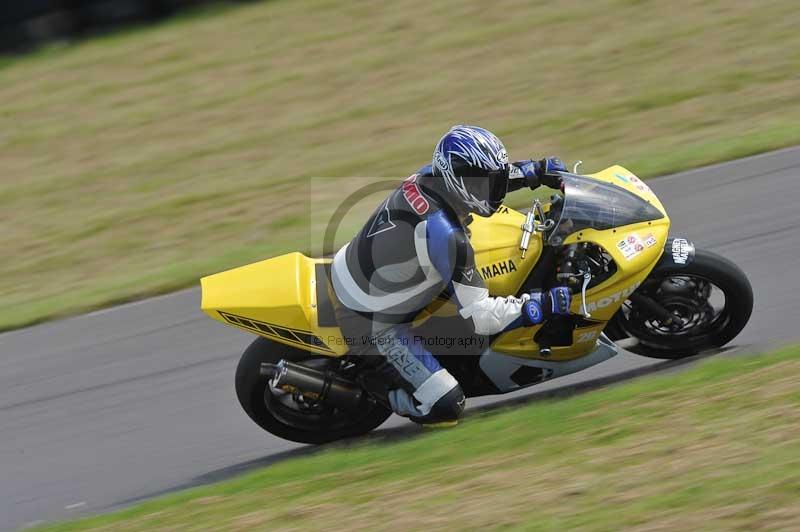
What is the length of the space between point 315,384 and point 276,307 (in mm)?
484

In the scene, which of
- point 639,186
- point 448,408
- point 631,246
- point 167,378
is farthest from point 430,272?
point 167,378

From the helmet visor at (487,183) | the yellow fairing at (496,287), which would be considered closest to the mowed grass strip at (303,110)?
the yellow fairing at (496,287)

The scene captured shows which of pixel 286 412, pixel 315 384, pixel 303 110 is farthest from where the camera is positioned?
pixel 303 110

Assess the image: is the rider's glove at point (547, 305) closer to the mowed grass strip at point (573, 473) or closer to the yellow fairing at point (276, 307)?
the mowed grass strip at point (573, 473)

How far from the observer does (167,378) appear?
7258 millimetres

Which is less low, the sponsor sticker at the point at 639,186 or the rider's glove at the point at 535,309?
the sponsor sticker at the point at 639,186

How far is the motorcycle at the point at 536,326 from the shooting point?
5.54 meters

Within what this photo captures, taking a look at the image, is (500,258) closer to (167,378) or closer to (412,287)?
(412,287)

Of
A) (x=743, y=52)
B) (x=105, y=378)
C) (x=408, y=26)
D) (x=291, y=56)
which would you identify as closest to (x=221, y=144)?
(x=291, y=56)

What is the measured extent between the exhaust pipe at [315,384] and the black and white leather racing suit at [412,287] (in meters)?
0.23

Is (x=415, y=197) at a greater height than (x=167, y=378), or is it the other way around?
(x=415, y=197)

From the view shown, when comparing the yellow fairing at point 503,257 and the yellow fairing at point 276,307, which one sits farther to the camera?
the yellow fairing at point 276,307

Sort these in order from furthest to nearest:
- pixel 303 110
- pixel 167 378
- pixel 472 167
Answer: pixel 303 110, pixel 167 378, pixel 472 167

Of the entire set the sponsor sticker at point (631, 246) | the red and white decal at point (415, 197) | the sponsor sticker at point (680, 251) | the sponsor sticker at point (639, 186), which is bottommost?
the sponsor sticker at point (680, 251)
